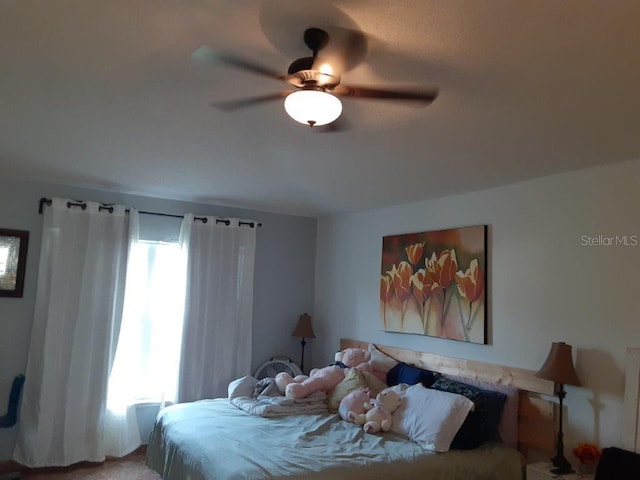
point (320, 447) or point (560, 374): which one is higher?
point (560, 374)

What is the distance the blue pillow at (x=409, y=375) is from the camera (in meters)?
3.73

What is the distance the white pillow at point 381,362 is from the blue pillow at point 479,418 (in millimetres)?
829

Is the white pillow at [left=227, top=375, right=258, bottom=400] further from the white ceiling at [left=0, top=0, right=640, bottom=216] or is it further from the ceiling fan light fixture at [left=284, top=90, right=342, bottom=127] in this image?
the ceiling fan light fixture at [left=284, top=90, right=342, bottom=127]

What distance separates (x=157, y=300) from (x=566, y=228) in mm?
3524

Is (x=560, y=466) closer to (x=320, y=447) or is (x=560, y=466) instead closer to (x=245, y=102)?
(x=320, y=447)

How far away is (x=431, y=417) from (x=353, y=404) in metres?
0.64

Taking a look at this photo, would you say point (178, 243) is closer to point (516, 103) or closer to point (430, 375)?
point (430, 375)

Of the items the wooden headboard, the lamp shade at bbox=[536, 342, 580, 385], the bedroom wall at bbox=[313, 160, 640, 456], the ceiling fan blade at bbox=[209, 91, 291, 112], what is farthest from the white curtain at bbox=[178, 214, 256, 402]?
the lamp shade at bbox=[536, 342, 580, 385]

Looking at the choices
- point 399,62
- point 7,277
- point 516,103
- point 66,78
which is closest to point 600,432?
point 516,103

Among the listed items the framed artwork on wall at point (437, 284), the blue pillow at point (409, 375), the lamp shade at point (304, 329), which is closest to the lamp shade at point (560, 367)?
the framed artwork on wall at point (437, 284)

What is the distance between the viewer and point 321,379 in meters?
3.94

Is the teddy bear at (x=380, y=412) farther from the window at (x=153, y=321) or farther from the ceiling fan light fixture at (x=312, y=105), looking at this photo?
the ceiling fan light fixture at (x=312, y=105)

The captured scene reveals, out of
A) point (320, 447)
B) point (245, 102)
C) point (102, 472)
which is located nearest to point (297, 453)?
point (320, 447)

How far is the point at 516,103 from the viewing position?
210 cm
